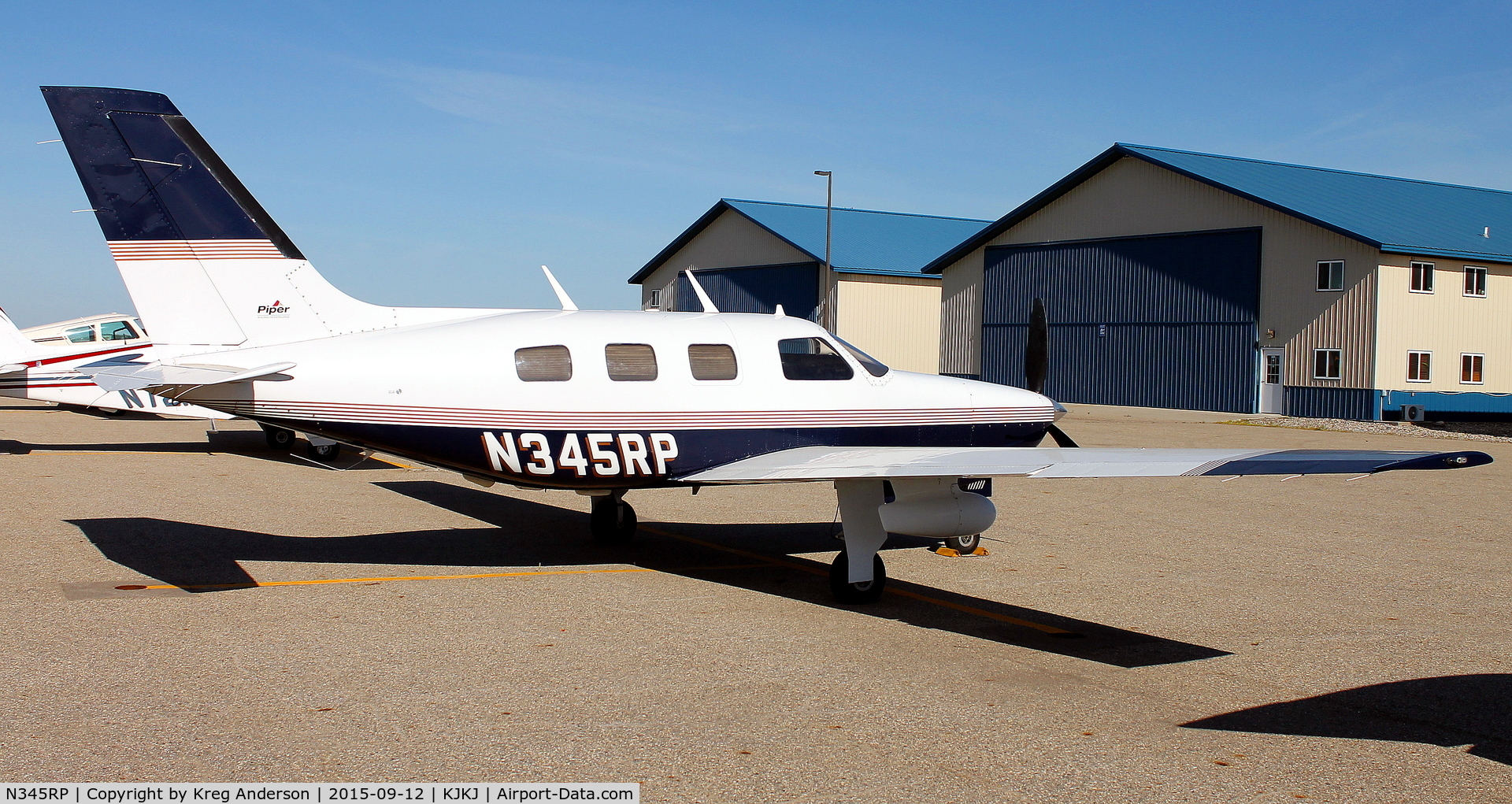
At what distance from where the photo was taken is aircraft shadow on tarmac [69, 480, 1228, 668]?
26.6ft

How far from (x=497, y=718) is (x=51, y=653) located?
3059 millimetres

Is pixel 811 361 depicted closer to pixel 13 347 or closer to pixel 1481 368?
pixel 13 347

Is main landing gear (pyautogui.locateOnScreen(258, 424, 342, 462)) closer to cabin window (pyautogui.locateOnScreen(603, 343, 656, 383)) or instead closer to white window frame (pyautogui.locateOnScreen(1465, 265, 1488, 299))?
cabin window (pyautogui.locateOnScreen(603, 343, 656, 383))

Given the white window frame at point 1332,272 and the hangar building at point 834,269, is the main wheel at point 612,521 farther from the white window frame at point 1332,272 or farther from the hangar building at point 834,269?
the hangar building at point 834,269

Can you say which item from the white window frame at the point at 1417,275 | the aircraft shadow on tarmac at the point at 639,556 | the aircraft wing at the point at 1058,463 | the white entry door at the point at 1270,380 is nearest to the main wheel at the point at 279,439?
the aircraft shadow on tarmac at the point at 639,556

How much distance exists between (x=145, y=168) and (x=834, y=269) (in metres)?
41.7

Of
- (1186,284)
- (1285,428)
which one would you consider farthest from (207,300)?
(1186,284)

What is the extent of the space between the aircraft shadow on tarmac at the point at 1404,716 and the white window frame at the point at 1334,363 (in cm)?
3156

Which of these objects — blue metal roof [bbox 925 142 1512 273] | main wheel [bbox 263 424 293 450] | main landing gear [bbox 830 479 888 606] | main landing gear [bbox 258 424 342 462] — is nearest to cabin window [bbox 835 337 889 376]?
main landing gear [bbox 830 479 888 606]

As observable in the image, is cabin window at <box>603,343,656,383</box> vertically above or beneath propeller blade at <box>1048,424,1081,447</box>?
above

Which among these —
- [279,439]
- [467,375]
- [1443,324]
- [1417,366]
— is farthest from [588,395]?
[1443,324]

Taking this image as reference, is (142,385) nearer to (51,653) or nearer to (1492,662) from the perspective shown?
(51,653)

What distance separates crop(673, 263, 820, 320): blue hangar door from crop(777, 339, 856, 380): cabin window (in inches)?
1570

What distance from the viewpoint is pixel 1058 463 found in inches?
319
